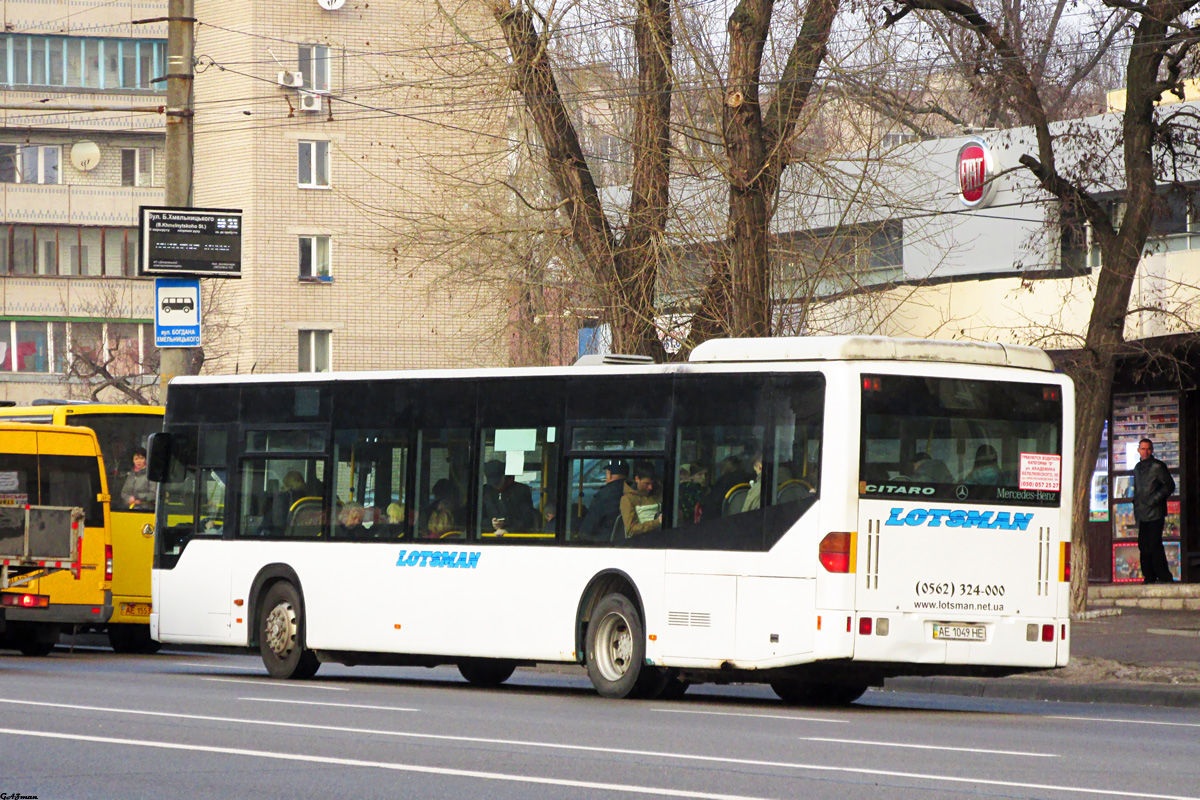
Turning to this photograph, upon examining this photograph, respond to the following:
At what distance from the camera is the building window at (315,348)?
56125mm

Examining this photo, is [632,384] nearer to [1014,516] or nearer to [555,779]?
[1014,516]

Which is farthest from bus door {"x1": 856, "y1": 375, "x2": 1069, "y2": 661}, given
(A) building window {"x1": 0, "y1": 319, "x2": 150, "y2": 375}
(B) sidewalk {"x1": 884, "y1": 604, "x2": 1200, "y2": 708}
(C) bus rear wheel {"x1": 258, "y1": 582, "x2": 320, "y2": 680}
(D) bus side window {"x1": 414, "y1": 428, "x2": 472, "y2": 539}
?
(A) building window {"x1": 0, "y1": 319, "x2": 150, "y2": 375}

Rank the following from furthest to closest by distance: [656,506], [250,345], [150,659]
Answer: [250,345], [150,659], [656,506]

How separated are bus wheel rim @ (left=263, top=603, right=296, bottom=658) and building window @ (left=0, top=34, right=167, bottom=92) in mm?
43435

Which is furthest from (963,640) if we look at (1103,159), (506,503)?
(1103,159)

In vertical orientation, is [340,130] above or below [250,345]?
above

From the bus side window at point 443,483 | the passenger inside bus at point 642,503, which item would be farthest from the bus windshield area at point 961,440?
the bus side window at point 443,483

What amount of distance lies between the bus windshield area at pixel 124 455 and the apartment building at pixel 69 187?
121 ft

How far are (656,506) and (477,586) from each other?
190 centimetres

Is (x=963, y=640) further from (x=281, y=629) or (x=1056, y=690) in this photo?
(x=281, y=629)

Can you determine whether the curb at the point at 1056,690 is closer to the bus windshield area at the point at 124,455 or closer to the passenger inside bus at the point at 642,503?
the passenger inside bus at the point at 642,503

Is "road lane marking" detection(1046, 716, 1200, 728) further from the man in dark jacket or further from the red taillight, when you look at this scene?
the red taillight

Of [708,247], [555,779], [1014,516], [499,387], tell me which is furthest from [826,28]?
[555,779]

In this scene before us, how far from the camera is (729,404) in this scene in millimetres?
14688
